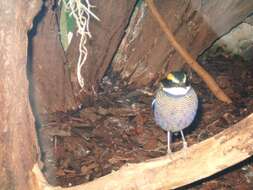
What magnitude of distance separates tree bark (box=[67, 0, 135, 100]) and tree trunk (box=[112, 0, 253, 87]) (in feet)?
Result: 1.63

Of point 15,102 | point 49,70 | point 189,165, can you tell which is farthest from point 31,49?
point 189,165

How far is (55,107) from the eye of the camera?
5070mm

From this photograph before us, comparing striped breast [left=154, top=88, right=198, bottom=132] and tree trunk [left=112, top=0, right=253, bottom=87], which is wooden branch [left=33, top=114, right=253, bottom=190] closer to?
striped breast [left=154, top=88, right=198, bottom=132]

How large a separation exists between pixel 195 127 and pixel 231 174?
3.08 feet

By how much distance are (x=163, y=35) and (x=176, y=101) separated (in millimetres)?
1933

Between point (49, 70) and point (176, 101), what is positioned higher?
point (176, 101)

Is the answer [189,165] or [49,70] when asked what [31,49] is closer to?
[49,70]

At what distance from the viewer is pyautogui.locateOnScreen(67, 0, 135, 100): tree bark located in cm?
500

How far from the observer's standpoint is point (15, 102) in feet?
9.92

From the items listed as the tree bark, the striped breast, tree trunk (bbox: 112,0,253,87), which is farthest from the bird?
tree trunk (bbox: 112,0,253,87)

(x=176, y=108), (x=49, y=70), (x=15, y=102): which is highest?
(x=15, y=102)

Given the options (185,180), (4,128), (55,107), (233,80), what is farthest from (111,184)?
(233,80)

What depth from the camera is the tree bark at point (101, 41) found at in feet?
16.4

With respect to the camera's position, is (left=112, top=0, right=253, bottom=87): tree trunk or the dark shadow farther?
(left=112, top=0, right=253, bottom=87): tree trunk
